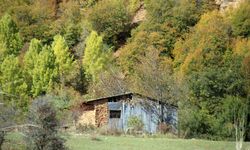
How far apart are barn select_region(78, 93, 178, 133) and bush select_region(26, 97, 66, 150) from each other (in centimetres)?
2235

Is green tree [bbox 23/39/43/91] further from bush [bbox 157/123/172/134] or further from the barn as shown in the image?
bush [bbox 157/123/172/134]

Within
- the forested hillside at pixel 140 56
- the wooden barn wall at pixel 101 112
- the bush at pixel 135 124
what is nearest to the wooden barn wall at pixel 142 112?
the wooden barn wall at pixel 101 112

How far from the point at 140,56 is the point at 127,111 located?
24165 mm

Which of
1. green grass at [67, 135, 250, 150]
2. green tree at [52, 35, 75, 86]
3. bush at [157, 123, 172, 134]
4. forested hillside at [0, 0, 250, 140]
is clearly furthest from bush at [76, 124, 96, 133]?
green tree at [52, 35, 75, 86]

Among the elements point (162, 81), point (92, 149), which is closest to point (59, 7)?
point (162, 81)

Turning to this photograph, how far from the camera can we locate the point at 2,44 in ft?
226

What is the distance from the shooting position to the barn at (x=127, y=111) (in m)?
43.6

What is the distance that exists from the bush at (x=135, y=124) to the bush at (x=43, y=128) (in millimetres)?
21111

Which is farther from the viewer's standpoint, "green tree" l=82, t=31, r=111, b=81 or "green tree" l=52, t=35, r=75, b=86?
"green tree" l=82, t=31, r=111, b=81

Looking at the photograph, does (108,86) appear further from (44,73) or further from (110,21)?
(110,21)

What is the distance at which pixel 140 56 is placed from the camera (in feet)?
220

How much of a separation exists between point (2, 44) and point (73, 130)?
111ft

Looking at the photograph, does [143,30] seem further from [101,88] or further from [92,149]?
[92,149]

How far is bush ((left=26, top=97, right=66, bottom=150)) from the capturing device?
20906 mm
